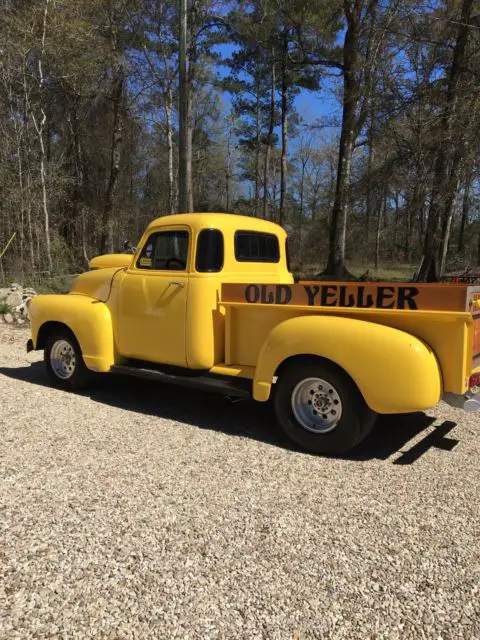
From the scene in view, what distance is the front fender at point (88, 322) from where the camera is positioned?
542 centimetres

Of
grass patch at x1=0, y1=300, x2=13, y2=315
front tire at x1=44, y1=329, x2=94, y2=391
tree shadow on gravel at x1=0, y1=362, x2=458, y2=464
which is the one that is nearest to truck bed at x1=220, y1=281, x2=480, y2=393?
tree shadow on gravel at x1=0, y1=362, x2=458, y2=464

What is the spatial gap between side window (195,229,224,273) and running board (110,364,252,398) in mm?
1025

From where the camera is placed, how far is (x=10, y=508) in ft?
10.3

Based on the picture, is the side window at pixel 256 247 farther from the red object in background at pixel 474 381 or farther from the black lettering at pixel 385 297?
the red object in background at pixel 474 381

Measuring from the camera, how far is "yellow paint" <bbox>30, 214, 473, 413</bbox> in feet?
11.6

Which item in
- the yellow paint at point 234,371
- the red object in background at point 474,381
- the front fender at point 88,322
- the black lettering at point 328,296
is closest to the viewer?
the red object in background at point 474,381

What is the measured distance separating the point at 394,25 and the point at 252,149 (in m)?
26.9

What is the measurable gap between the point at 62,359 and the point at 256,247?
269 cm

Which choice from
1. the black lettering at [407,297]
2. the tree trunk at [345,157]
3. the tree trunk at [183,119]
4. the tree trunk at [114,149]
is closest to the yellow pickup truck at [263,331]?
the black lettering at [407,297]

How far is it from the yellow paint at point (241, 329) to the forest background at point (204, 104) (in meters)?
6.77

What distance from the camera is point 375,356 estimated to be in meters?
3.59

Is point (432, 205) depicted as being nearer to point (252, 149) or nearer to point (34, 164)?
point (34, 164)

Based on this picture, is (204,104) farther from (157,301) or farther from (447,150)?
(157,301)

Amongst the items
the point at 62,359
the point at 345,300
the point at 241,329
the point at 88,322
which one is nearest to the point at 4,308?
the point at 62,359
